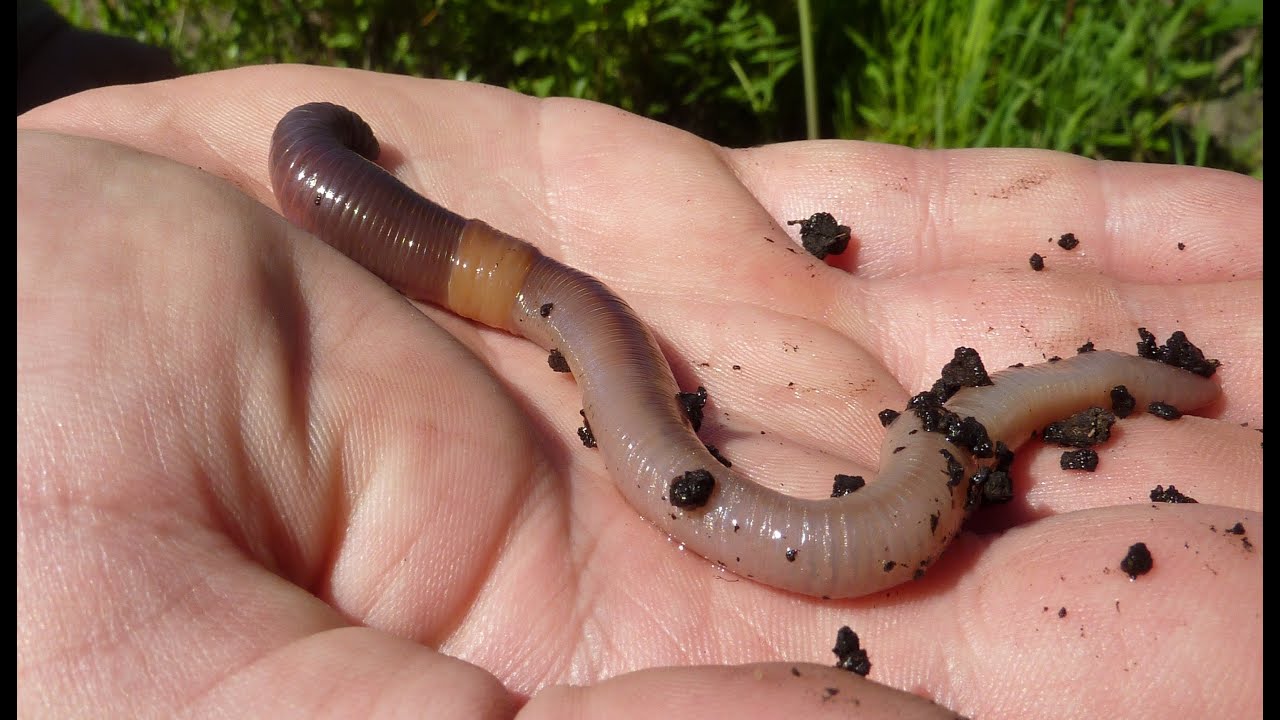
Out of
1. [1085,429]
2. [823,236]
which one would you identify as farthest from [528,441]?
[1085,429]

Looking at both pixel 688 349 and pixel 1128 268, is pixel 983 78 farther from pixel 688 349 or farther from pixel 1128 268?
pixel 688 349

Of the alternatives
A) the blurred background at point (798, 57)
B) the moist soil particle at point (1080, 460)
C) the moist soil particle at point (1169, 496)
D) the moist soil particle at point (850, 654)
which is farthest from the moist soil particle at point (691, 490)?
the blurred background at point (798, 57)

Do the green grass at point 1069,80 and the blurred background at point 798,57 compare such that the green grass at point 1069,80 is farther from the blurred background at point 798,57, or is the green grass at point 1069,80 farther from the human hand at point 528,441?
the human hand at point 528,441

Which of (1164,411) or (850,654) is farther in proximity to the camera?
(1164,411)

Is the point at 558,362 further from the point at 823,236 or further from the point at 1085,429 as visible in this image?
the point at 1085,429

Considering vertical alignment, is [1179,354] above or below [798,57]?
below

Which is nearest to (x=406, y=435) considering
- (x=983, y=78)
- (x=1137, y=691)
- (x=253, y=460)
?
(x=253, y=460)
